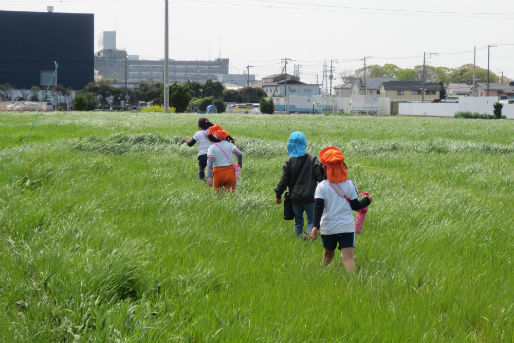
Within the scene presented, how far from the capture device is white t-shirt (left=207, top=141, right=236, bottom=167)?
28.7ft

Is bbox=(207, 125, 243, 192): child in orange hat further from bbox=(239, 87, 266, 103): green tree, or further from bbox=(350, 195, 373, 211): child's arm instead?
bbox=(239, 87, 266, 103): green tree

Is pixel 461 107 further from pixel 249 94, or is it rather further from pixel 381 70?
pixel 381 70

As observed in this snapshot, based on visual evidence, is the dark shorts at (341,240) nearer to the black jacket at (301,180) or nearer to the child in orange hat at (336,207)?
the child in orange hat at (336,207)

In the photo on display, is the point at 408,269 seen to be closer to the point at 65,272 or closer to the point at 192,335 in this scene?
the point at 192,335

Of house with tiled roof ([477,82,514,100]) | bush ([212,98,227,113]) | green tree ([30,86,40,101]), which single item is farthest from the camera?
house with tiled roof ([477,82,514,100])

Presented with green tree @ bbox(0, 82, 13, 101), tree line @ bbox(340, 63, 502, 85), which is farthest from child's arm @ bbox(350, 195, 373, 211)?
tree line @ bbox(340, 63, 502, 85)

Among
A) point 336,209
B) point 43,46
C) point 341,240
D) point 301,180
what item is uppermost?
point 43,46

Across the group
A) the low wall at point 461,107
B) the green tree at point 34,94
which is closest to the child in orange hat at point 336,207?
the low wall at point 461,107

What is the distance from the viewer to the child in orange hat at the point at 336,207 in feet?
17.5

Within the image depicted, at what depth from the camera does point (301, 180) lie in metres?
6.49

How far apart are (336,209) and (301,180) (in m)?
1.18

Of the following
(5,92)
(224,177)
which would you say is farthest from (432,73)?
(224,177)

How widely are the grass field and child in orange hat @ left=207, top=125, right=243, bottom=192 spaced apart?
291 mm

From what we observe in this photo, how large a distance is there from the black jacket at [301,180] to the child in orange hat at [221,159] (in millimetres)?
2193
